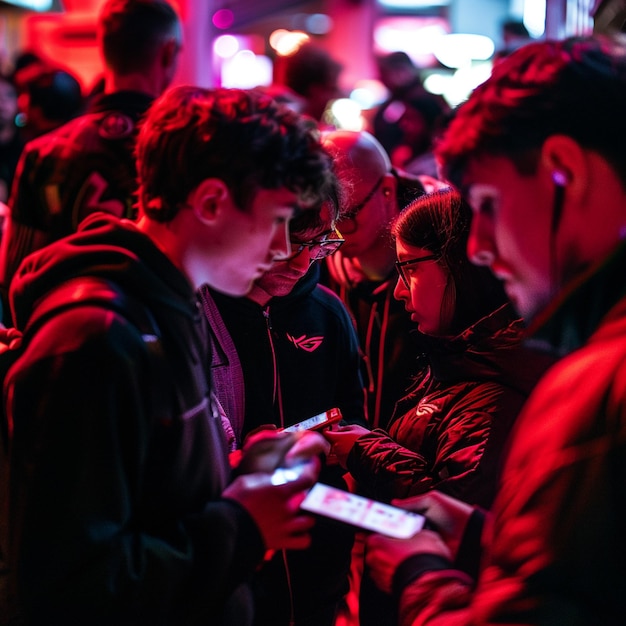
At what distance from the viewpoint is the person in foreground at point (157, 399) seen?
1.47 meters

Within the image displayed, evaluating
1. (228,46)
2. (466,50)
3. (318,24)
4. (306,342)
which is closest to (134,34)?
(306,342)

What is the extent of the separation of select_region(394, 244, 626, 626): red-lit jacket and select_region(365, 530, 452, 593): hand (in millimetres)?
246

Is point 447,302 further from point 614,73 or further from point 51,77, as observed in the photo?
point 51,77

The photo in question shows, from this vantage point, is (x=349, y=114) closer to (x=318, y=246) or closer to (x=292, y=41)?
(x=292, y=41)

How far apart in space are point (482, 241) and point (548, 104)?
0.30 metres

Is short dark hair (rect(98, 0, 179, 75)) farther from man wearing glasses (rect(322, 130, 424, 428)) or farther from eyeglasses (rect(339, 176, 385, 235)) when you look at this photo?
eyeglasses (rect(339, 176, 385, 235))

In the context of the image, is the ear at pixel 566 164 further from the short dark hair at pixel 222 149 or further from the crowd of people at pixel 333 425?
the short dark hair at pixel 222 149

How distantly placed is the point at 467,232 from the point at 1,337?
4.33 ft

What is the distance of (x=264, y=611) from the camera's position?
249cm

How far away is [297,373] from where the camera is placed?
2701 mm

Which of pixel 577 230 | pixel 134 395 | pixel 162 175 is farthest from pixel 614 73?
pixel 134 395

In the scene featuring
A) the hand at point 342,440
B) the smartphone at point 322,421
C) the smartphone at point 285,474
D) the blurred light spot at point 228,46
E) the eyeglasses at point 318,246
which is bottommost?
the blurred light spot at point 228,46

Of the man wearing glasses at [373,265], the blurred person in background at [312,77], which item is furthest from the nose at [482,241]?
the blurred person in background at [312,77]

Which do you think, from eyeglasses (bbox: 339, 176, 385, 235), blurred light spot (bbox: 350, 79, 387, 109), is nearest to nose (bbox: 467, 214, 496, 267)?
eyeglasses (bbox: 339, 176, 385, 235)
